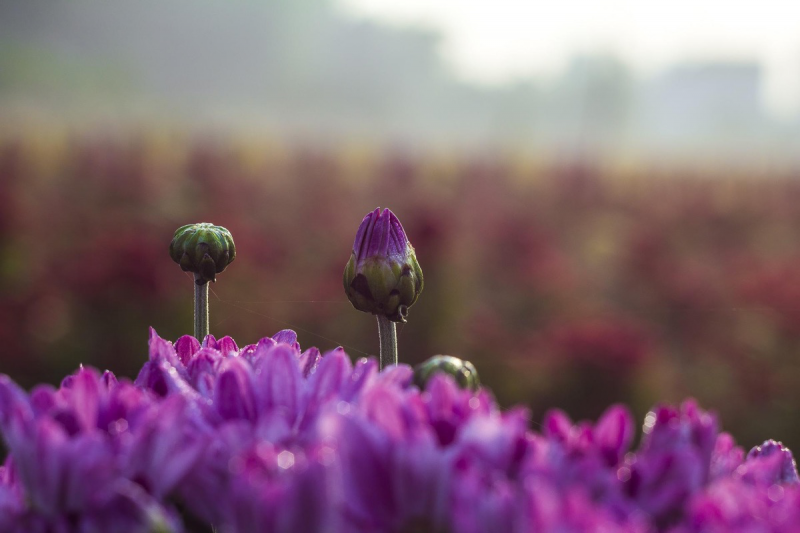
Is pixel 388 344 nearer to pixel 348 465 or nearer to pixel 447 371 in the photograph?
pixel 447 371

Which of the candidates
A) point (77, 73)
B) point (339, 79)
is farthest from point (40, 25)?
point (339, 79)

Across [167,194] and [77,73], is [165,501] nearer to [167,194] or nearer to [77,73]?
[167,194]

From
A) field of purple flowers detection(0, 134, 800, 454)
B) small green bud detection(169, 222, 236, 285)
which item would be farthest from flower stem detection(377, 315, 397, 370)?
field of purple flowers detection(0, 134, 800, 454)

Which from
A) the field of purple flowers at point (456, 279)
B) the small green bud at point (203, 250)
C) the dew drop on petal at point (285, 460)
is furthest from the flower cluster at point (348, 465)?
the field of purple flowers at point (456, 279)

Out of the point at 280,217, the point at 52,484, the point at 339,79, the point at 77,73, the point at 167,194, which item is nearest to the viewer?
the point at 52,484

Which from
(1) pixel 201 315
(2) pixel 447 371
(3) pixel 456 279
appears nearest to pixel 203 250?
(1) pixel 201 315

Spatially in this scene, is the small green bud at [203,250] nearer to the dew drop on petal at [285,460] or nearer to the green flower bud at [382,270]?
the green flower bud at [382,270]

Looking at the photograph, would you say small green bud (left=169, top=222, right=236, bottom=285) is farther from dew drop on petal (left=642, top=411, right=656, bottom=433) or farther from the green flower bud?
dew drop on petal (left=642, top=411, right=656, bottom=433)

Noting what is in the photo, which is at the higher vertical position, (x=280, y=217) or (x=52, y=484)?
(x=52, y=484)
